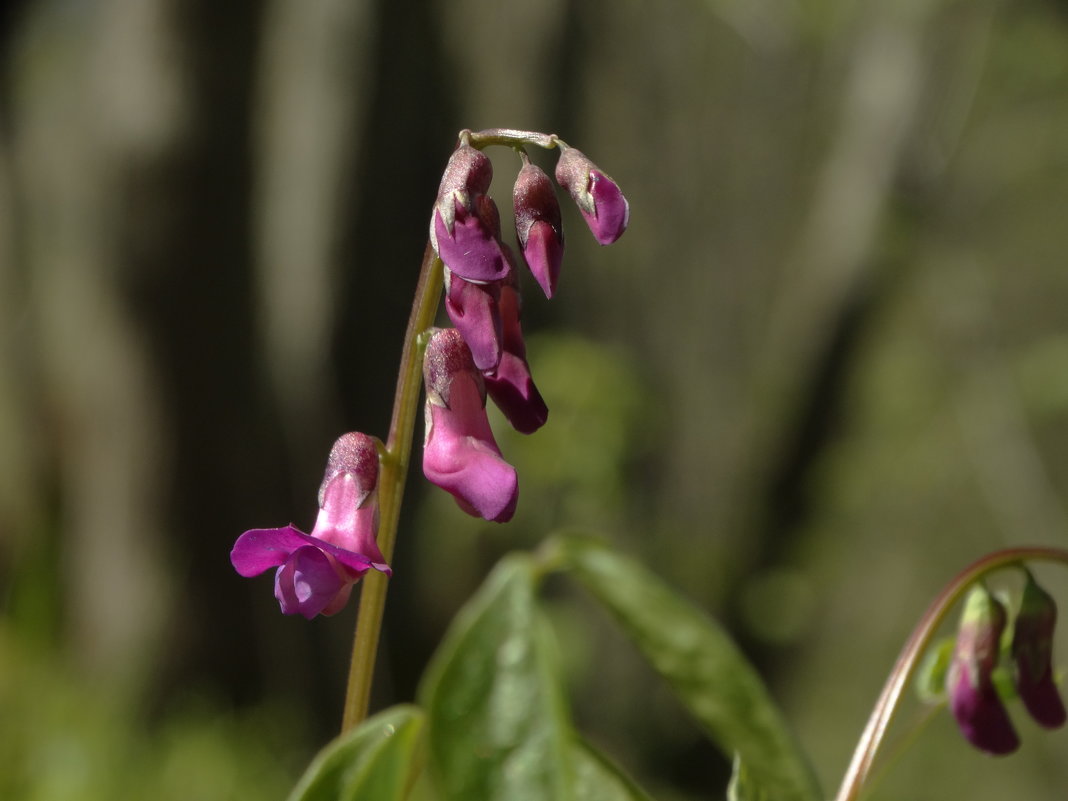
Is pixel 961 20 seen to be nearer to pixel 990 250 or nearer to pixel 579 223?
pixel 990 250

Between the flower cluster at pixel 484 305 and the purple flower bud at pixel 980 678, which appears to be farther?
the purple flower bud at pixel 980 678

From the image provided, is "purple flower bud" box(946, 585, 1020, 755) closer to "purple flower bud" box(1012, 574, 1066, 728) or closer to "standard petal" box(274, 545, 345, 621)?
"purple flower bud" box(1012, 574, 1066, 728)

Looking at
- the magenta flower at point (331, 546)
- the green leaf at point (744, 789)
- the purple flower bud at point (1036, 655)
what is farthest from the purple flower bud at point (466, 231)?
the purple flower bud at point (1036, 655)

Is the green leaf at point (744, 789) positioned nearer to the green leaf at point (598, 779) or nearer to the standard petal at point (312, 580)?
the green leaf at point (598, 779)

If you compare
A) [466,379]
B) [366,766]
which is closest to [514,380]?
[466,379]

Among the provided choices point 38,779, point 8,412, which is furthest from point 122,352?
point 38,779

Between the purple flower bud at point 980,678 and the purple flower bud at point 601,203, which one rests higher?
the purple flower bud at point 601,203
